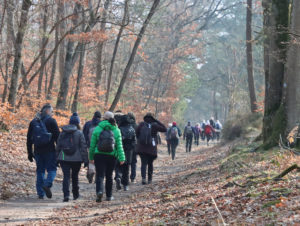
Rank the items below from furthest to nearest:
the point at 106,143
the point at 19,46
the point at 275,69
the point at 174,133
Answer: the point at 174,133, the point at 19,46, the point at 275,69, the point at 106,143

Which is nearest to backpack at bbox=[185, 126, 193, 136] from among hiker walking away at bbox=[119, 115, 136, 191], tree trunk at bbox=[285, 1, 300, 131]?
hiker walking away at bbox=[119, 115, 136, 191]

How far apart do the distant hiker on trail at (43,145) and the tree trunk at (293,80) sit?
6.05 meters

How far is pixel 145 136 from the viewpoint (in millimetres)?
13477

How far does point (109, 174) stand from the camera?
10.0m

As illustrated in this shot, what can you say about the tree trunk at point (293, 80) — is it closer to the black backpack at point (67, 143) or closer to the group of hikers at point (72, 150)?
the group of hikers at point (72, 150)

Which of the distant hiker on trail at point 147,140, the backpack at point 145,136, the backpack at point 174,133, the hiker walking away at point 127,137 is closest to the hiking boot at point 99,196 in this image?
the hiker walking away at point 127,137

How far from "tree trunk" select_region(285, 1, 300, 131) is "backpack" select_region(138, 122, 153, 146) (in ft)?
13.2

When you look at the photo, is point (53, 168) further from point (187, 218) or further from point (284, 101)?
point (284, 101)

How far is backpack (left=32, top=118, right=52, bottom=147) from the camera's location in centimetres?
995

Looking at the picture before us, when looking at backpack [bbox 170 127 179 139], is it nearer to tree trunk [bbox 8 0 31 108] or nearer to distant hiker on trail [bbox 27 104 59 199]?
tree trunk [bbox 8 0 31 108]

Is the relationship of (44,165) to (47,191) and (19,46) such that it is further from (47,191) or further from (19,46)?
(19,46)

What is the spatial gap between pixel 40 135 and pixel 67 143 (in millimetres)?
656

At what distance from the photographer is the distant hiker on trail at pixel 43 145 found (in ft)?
32.7

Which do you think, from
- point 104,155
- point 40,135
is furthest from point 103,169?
point 40,135
